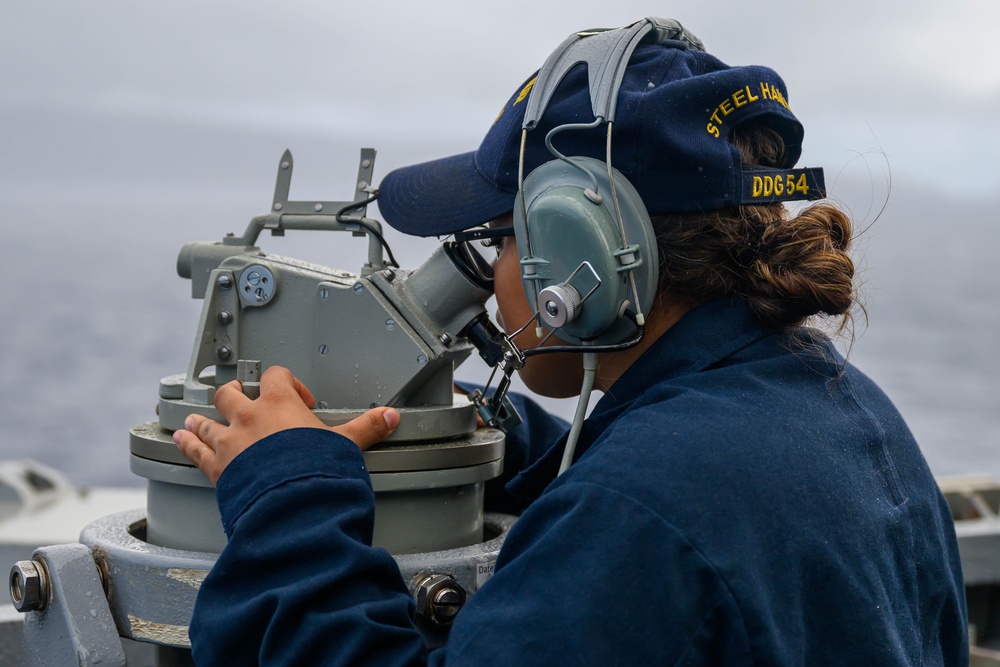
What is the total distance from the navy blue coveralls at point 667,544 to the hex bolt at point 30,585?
28 centimetres

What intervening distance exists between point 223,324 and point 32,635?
18.3 inches

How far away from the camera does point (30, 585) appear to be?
127cm

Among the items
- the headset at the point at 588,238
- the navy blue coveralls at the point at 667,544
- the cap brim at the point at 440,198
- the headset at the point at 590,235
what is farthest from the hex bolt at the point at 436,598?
the cap brim at the point at 440,198

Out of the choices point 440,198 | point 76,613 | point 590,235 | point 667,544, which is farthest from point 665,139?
point 76,613

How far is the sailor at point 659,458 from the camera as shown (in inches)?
37.9

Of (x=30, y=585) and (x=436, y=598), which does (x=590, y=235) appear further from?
(x=30, y=585)

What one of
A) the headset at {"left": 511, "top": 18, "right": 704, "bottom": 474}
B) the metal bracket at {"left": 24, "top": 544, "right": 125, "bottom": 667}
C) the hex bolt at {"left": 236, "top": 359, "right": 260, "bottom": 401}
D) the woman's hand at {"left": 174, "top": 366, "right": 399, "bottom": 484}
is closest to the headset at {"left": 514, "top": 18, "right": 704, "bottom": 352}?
the headset at {"left": 511, "top": 18, "right": 704, "bottom": 474}

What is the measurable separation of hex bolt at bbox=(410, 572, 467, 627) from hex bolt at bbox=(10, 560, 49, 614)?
459 mm

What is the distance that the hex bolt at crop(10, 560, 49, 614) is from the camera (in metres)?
1.27

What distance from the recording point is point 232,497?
3.73ft

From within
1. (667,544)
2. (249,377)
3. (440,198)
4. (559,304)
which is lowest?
(667,544)

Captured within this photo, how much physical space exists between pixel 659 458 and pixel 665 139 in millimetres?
364

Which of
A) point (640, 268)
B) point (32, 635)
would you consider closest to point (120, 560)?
point (32, 635)

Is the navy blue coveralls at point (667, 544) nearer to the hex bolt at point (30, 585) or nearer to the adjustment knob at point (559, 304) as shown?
the adjustment knob at point (559, 304)
